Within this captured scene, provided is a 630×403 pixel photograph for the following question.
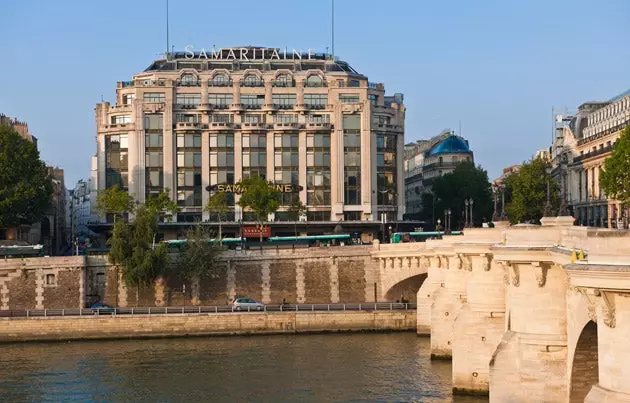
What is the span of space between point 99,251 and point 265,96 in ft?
124

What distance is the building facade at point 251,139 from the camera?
420ft

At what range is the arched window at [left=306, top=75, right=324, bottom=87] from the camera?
134 meters

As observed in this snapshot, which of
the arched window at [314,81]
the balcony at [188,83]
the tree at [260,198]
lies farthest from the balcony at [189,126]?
the arched window at [314,81]

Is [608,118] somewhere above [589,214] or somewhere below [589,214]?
above

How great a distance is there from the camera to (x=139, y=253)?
89.2m

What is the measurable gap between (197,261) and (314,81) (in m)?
49.0

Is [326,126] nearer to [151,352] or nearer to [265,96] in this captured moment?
[265,96]

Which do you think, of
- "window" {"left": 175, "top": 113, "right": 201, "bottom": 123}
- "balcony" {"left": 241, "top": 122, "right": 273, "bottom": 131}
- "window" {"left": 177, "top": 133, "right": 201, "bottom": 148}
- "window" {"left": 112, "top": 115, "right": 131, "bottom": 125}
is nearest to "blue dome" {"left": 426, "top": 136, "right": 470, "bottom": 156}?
"balcony" {"left": 241, "top": 122, "right": 273, "bottom": 131}

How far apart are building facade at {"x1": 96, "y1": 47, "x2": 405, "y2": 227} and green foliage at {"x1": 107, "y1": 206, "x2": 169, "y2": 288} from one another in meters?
37.2

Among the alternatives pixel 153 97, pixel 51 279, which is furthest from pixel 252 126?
pixel 51 279

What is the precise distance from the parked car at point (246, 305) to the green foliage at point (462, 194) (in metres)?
70.5

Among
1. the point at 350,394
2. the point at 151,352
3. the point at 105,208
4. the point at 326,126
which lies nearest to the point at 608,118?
the point at 326,126

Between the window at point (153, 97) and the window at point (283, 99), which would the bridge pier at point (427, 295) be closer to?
the window at point (283, 99)

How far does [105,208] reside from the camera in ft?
392
